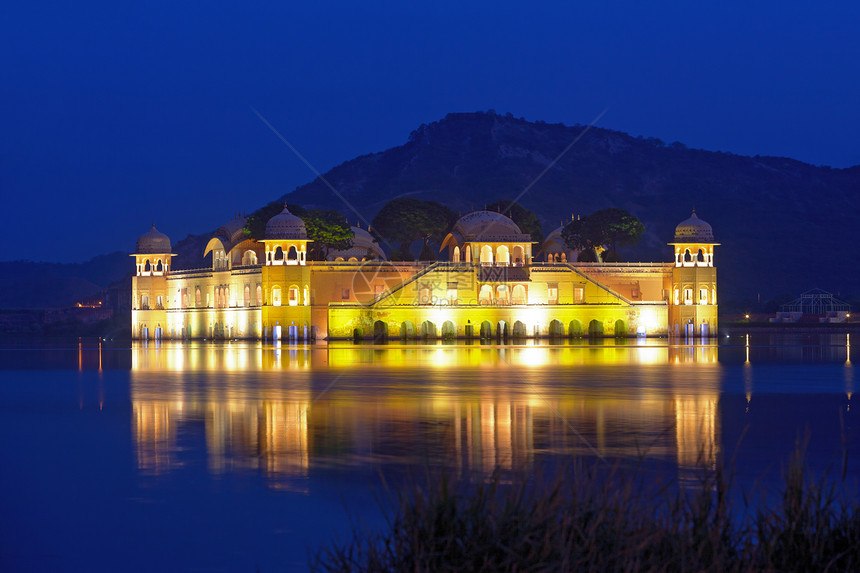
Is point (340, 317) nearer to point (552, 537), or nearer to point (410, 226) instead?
point (410, 226)

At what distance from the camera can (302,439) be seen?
61.6ft

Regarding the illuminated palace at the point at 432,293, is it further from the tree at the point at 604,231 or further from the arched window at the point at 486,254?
the tree at the point at 604,231

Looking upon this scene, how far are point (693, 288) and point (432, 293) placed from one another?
761 inches

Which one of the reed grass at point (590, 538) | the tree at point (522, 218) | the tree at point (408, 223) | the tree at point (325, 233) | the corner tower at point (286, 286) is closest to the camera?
the reed grass at point (590, 538)

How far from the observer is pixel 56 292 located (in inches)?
7790

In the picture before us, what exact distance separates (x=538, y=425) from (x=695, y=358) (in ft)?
90.4

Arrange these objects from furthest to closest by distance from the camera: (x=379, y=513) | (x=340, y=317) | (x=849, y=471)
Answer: (x=340, y=317) → (x=849, y=471) → (x=379, y=513)

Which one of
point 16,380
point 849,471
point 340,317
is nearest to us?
point 849,471

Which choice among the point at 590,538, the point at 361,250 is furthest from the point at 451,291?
the point at 590,538

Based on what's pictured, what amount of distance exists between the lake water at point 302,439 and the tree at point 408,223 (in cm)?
5219

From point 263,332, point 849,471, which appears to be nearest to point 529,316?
point 263,332

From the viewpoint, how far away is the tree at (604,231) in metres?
90.6

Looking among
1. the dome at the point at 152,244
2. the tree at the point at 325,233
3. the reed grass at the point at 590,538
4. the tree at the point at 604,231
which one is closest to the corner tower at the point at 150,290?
the dome at the point at 152,244

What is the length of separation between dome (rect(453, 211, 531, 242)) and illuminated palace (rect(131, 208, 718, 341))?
96 mm
